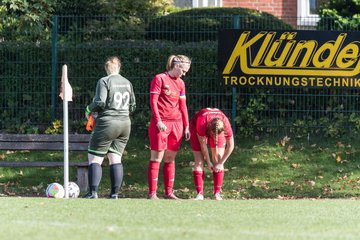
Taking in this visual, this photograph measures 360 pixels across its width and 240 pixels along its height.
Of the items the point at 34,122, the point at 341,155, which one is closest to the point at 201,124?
the point at 341,155

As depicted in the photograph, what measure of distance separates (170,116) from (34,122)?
4922mm

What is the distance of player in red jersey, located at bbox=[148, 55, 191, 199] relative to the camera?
42.9 feet

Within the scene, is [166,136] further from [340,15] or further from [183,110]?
[340,15]

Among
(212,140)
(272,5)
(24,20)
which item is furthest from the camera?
(272,5)

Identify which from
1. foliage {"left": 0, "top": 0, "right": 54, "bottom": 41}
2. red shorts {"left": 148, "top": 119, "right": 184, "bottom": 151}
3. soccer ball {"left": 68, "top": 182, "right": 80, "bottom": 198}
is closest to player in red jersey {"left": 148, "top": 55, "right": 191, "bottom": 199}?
red shorts {"left": 148, "top": 119, "right": 184, "bottom": 151}

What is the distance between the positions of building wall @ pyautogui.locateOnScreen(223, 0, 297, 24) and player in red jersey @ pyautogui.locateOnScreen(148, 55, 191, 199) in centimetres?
997

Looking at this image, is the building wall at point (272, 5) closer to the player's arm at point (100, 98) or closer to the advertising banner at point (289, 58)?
the advertising banner at point (289, 58)

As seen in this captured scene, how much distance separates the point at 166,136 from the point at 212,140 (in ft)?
1.98

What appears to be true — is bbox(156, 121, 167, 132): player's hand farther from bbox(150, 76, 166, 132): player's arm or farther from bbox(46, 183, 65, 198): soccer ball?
bbox(46, 183, 65, 198): soccer ball

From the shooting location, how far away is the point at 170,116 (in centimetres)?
1324

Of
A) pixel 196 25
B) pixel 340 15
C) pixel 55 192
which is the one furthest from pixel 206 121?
pixel 340 15

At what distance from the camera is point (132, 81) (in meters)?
17.2

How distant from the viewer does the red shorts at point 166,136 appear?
13125 mm

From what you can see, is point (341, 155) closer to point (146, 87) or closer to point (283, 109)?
point (283, 109)
